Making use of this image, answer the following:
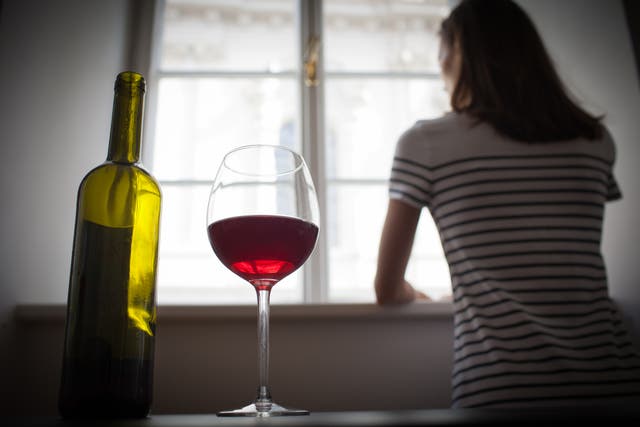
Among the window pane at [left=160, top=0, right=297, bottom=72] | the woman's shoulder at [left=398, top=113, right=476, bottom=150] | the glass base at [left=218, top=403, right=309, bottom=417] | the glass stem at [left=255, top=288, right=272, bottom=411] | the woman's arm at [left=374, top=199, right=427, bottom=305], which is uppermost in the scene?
the window pane at [left=160, top=0, right=297, bottom=72]

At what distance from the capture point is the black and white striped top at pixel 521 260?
0.83 m

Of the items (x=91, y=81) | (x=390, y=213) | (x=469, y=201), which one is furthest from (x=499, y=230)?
(x=91, y=81)

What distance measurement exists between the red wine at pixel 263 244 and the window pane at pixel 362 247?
90cm

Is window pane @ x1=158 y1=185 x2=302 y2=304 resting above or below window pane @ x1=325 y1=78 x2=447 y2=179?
below

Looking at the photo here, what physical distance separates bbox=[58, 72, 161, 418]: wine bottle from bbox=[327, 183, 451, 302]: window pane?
93 centimetres

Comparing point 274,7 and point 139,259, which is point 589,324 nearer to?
point 139,259

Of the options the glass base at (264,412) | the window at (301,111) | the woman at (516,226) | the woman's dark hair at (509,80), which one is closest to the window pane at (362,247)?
the window at (301,111)

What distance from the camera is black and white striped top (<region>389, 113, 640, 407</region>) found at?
83 cm

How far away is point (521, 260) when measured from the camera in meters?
0.92

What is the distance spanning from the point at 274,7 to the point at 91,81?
717mm

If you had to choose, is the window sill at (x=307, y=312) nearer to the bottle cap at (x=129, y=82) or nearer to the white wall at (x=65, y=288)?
the white wall at (x=65, y=288)

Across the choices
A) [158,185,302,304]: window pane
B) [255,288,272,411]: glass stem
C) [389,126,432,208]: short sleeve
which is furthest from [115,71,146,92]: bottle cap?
[158,185,302,304]: window pane

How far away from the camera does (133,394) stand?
54 cm

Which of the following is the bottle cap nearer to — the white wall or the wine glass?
the wine glass
